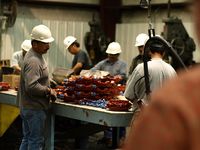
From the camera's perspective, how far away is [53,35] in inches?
335

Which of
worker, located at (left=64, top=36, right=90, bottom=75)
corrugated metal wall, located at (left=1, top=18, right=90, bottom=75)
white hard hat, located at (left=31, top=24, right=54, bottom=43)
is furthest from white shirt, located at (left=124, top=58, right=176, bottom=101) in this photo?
corrugated metal wall, located at (left=1, top=18, right=90, bottom=75)

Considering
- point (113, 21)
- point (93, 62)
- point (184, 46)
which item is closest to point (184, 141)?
point (184, 46)

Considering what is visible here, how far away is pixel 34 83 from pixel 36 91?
0.08 m

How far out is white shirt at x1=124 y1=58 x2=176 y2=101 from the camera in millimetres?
3539

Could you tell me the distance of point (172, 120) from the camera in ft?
2.30

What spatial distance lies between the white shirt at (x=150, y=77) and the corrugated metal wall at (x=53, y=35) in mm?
4929

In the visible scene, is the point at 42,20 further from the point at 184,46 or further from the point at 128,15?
the point at 184,46

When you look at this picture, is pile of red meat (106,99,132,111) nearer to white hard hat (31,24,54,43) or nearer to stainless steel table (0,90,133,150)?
stainless steel table (0,90,133,150)

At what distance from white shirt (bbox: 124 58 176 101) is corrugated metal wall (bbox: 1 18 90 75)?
4929 mm

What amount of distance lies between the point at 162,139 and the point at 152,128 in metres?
0.02

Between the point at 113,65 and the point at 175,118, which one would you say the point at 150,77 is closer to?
the point at 113,65

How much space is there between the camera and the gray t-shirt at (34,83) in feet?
13.1

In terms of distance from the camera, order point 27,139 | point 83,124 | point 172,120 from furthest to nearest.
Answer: point 83,124
point 27,139
point 172,120

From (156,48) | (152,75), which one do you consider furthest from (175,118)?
(156,48)
